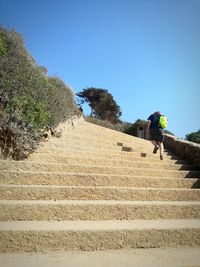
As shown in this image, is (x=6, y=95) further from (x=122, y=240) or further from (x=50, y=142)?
(x=122, y=240)

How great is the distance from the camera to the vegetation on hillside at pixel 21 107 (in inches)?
232

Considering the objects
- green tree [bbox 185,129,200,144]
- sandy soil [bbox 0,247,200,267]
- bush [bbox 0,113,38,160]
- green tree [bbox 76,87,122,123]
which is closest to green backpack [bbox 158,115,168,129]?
bush [bbox 0,113,38,160]

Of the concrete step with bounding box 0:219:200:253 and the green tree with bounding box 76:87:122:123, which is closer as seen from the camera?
the concrete step with bounding box 0:219:200:253

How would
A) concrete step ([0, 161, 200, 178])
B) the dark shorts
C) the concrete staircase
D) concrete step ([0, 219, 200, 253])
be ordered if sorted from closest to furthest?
concrete step ([0, 219, 200, 253]) < the concrete staircase < concrete step ([0, 161, 200, 178]) < the dark shorts

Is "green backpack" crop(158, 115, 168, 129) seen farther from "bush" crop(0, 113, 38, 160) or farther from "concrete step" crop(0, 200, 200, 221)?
"concrete step" crop(0, 200, 200, 221)

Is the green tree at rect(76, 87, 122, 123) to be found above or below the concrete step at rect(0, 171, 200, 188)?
above

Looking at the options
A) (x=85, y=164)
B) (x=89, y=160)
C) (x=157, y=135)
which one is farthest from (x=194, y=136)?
(x=85, y=164)

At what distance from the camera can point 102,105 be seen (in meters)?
31.1

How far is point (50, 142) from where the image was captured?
24.3 ft

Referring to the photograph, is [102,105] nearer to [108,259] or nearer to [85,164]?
[85,164]

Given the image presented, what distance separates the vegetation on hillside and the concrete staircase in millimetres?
453

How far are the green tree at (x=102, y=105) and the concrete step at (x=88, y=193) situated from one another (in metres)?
24.6

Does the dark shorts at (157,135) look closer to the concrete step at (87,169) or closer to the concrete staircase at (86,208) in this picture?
the concrete step at (87,169)

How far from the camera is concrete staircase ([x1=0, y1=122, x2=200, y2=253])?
3568 millimetres
